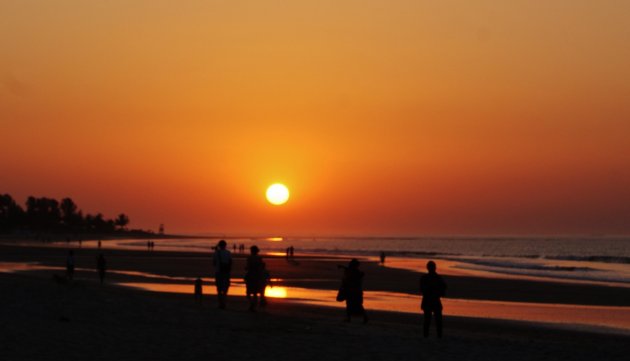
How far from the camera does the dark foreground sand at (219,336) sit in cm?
1667

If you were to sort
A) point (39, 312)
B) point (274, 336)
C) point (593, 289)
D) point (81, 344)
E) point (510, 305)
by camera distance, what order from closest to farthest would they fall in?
1. point (81, 344)
2. point (274, 336)
3. point (39, 312)
4. point (510, 305)
5. point (593, 289)

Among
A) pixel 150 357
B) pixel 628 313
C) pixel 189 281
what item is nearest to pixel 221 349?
pixel 150 357

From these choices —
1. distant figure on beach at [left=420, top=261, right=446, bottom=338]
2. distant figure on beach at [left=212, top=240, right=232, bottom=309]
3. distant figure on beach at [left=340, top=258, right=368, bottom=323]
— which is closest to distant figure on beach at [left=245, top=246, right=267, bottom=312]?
distant figure on beach at [left=212, top=240, right=232, bottom=309]

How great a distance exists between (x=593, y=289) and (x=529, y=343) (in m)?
30.0

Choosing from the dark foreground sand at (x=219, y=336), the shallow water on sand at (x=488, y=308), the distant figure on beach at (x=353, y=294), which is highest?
the distant figure on beach at (x=353, y=294)

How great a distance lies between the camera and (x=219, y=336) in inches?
752

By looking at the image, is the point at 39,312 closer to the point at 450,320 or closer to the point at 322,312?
the point at 322,312

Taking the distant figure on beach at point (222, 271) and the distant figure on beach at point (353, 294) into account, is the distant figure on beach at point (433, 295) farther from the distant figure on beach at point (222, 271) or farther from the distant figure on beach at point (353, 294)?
the distant figure on beach at point (222, 271)

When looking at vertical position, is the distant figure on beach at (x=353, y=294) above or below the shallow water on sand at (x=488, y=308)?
above

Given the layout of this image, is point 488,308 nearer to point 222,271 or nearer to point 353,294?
point 353,294

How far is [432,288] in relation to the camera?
20469mm

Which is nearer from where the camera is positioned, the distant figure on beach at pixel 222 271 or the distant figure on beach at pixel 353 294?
the distant figure on beach at pixel 353 294

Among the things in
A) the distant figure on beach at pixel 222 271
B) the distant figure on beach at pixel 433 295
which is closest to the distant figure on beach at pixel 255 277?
the distant figure on beach at pixel 222 271

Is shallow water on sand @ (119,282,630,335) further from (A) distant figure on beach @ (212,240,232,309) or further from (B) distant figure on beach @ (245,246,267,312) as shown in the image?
(A) distant figure on beach @ (212,240,232,309)
